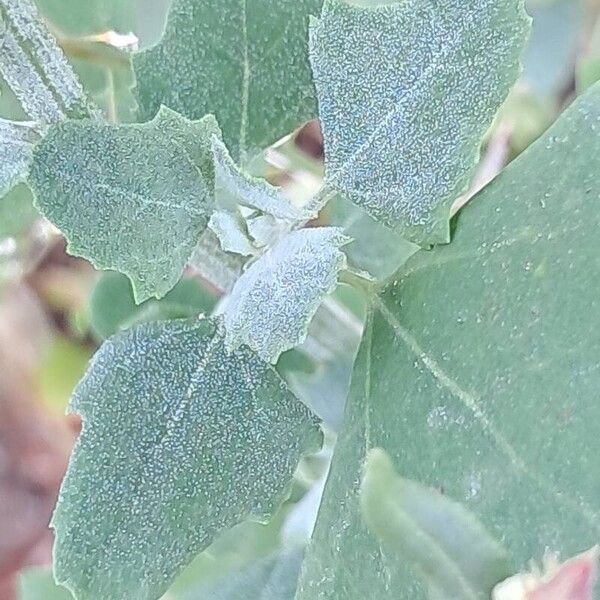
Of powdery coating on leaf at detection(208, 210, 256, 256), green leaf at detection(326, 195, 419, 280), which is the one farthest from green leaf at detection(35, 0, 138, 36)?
powdery coating on leaf at detection(208, 210, 256, 256)

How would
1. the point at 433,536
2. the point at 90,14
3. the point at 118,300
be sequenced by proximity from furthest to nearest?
the point at 118,300 < the point at 90,14 < the point at 433,536

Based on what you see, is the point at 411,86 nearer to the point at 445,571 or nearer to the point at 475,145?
the point at 475,145

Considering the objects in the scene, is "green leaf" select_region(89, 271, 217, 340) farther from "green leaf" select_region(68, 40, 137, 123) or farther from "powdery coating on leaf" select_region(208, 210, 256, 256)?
"powdery coating on leaf" select_region(208, 210, 256, 256)

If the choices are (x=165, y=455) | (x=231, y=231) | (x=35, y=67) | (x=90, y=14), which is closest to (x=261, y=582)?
(x=165, y=455)

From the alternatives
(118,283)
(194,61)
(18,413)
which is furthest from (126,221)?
(18,413)

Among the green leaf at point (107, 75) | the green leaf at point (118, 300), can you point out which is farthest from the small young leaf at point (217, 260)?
the green leaf at point (118, 300)

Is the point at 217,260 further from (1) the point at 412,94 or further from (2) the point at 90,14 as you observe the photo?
(2) the point at 90,14
